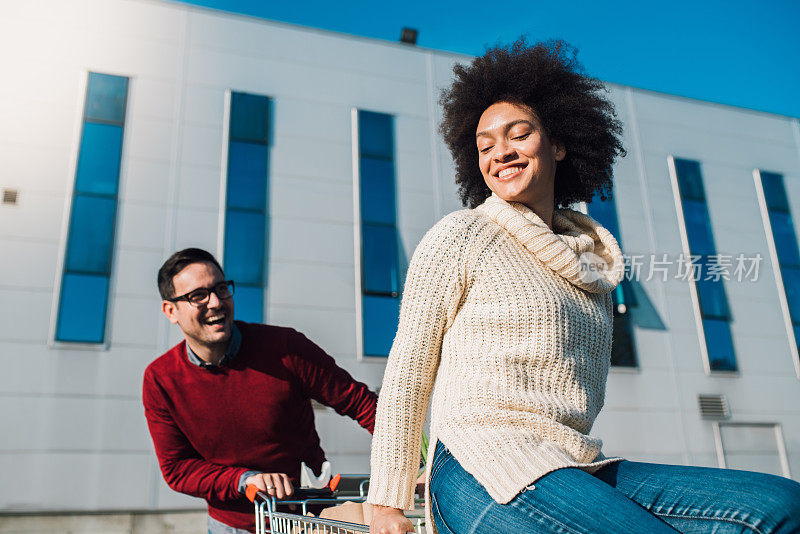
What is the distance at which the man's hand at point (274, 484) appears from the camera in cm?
244

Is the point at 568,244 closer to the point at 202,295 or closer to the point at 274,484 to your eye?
the point at 274,484

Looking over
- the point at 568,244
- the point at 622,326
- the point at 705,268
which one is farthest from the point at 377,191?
the point at 568,244

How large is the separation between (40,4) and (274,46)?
3.64 metres

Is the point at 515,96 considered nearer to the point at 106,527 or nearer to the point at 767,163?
the point at 106,527

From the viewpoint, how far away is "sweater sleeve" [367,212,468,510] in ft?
4.82

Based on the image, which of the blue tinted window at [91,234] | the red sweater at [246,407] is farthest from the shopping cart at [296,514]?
the blue tinted window at [91,234]

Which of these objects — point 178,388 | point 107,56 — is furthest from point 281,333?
point 107,56

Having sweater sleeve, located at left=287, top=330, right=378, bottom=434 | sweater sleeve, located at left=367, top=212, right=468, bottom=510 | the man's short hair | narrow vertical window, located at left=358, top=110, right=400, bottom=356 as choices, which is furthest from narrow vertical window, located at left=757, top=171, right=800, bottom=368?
sweater sleeve, located at left=367, top=212, right=468, bottom=510

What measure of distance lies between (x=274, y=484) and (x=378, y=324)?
8.40 meters

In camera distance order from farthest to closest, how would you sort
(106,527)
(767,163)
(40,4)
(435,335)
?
(767,163) < (40,4) < (106,527) < (435,335)

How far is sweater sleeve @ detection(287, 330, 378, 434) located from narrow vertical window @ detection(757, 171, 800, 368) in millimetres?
13089

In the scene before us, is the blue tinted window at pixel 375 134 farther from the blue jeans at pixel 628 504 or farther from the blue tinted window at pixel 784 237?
the blue jeans at pixel 628 504

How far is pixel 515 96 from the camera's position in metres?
2.14

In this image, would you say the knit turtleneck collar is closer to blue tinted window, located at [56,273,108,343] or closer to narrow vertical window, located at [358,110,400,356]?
narrow vertical window, located at [358,110,400,356]
